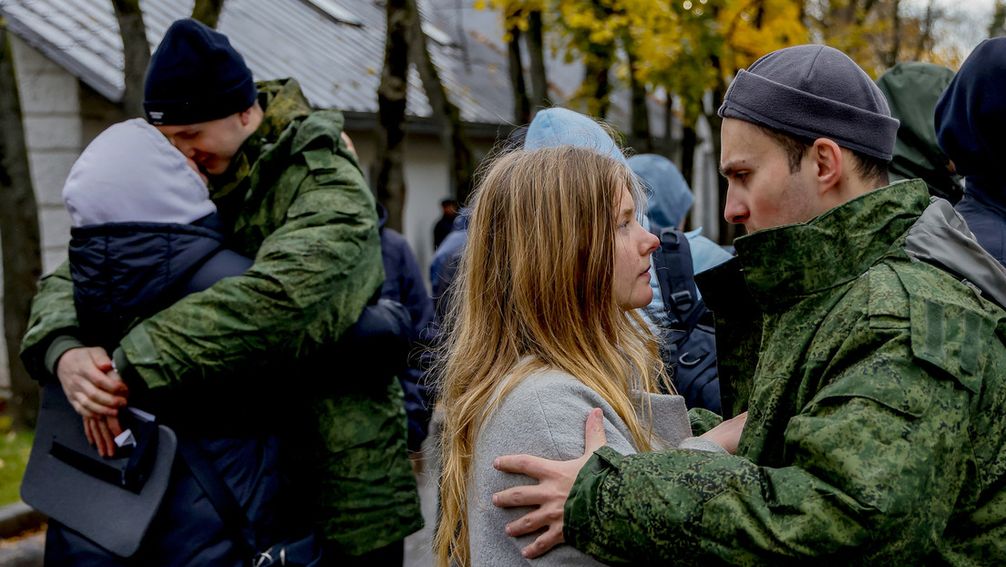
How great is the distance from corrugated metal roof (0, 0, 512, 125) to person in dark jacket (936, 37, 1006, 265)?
29.6 ft

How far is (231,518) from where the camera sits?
2889 mm

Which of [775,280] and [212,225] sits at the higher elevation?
[775,280]

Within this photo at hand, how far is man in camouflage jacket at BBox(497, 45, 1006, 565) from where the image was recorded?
1652 mm

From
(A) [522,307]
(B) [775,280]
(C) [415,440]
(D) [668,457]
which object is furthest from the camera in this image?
(C) [415,440]

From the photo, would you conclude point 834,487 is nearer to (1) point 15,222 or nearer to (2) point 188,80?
(2) point 188,80

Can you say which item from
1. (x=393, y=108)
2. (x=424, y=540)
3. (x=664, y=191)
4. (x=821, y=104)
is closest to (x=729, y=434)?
(x=821, y=104)

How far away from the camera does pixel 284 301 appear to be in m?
2.89

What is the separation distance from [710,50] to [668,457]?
10851mm

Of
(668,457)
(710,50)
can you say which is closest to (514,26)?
(710,50)

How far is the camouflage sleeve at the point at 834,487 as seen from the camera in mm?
1631

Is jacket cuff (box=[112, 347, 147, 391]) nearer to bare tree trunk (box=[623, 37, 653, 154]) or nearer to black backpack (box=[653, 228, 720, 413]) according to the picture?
black backpack (box=[653, 228, 720, 413])

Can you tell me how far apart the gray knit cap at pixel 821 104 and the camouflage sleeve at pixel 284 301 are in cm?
132

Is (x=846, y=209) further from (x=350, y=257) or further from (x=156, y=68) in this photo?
(x=156, y=68)

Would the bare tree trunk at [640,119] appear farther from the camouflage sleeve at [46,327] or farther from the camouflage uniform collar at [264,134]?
the camouflage sleeve at [46,327]
